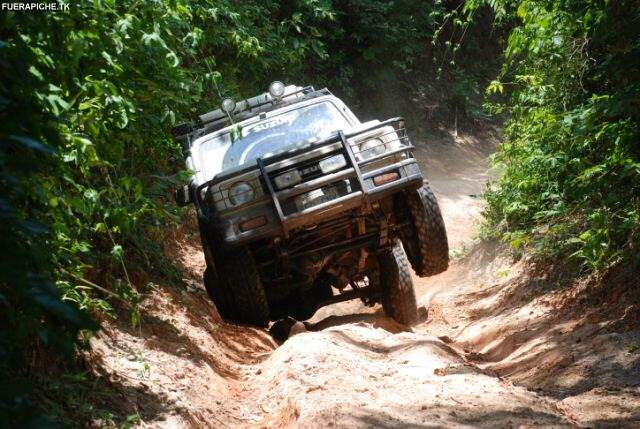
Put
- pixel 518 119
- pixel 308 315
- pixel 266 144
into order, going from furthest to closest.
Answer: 1. pixel 518 119
2. pixel 308 315
3. pixel 266 144

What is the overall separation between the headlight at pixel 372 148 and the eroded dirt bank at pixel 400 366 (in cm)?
141

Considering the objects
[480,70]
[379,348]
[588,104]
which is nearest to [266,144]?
[379,348]

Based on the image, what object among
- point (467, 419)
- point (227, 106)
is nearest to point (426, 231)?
point (227, 106)

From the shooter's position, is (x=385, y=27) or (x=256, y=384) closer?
(x=256, y=384)

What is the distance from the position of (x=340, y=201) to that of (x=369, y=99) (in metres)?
13.2

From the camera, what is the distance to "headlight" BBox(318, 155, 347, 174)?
5.95 meters

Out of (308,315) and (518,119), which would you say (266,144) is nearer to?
(308,315)

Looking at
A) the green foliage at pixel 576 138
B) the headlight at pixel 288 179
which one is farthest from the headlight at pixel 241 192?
the green foliage at pixel 576 138

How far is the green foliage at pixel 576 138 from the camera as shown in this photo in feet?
17.2

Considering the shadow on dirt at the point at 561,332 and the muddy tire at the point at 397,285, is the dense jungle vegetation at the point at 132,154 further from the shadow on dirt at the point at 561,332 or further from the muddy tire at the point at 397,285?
the muddy tire at the point at 397,285

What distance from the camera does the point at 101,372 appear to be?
4.14 metres

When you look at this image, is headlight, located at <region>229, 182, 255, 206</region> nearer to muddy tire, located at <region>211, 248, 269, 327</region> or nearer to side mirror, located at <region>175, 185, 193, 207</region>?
muddy tire, located at <region>211, 248, 269, 327</region>

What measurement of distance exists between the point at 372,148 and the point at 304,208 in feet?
2.53

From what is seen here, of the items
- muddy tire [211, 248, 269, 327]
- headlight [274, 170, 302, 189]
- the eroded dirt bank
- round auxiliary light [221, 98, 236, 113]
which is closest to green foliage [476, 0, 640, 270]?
the eroded dirt bank
